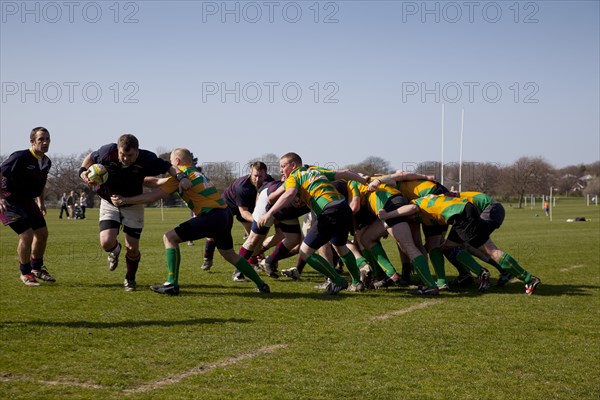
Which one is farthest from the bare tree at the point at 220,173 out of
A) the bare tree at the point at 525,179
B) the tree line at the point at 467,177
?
the bare tree at the point at 525,179

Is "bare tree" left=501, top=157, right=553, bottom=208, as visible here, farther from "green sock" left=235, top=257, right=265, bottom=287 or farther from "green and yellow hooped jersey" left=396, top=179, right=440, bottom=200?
"green sock" left=235, top=257, right=265, bottom=287

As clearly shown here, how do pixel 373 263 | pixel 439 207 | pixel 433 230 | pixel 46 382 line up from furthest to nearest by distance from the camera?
1. pixel 373 263
2. pixel 433 230
3. pixel 439 207
4. pixel 46 382

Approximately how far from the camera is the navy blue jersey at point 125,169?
8469mm

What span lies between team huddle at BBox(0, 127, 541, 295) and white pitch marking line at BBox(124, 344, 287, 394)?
3.04 m

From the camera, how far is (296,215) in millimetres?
10547

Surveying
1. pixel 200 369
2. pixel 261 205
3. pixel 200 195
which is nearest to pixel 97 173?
pixel 200 195

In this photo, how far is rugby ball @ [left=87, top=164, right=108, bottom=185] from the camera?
8.13 m

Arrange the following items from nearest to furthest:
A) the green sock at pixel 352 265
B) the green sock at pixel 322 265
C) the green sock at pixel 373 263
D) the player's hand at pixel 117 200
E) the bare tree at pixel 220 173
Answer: the player's hand at pixel 117 200, the green sock at pixel 322 265, the green sock at pixel 352 265, the green sock at pixel 373 263, the bare tree at pixel 220 173

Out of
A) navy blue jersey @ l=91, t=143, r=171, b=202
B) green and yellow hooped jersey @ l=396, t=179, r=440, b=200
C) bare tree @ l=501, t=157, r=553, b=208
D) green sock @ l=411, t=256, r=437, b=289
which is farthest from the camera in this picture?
bare tree @ l=501, t=157, r=553, b=208

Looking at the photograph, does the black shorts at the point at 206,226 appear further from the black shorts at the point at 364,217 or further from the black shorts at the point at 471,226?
the black shorts at the point at 471,226

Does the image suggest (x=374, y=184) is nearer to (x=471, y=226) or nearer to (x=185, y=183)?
(x=471, y=226)

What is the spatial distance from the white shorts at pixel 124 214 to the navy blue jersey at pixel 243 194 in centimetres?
250

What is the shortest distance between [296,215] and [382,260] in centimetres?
174

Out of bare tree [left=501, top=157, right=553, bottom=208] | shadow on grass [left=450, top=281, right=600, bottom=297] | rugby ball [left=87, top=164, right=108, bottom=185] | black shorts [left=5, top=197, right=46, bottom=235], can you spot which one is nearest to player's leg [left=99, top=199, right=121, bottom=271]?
rugby ball [left=87, top=164, right=108, bottom=185]
